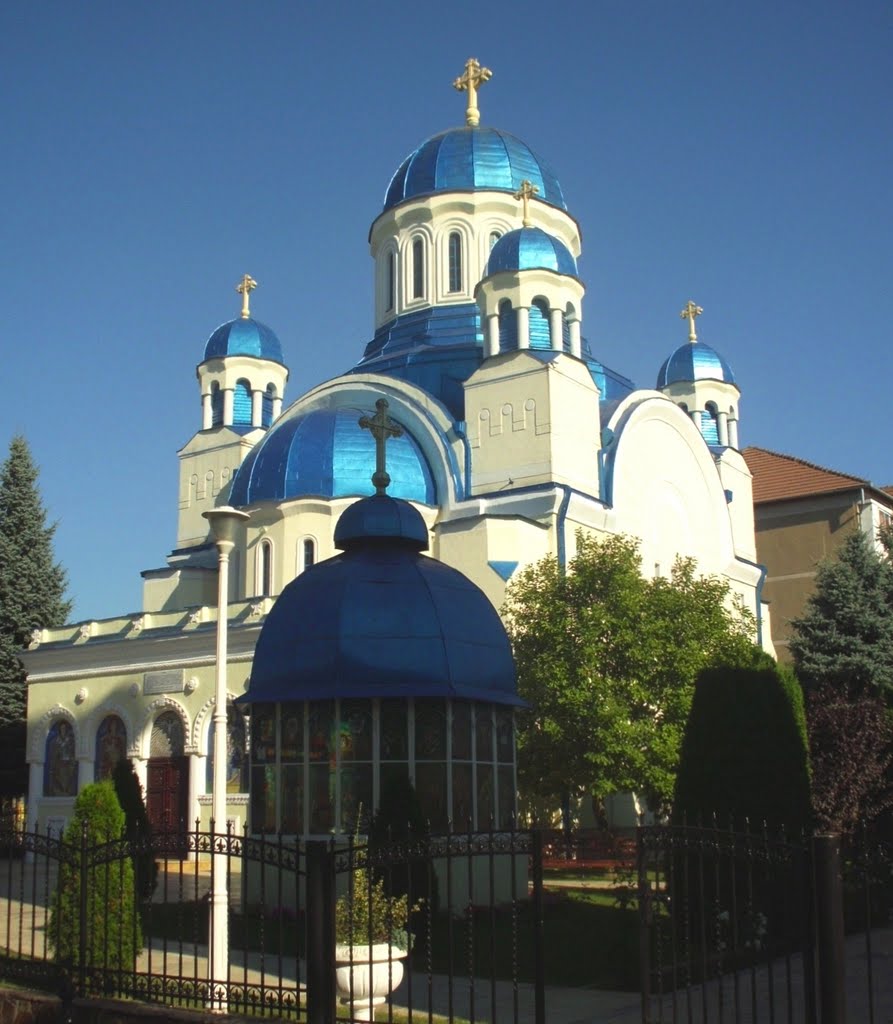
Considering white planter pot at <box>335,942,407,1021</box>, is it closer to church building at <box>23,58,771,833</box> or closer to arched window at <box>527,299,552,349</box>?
church building at <box>23,58,771,833</box>

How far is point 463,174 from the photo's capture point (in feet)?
107

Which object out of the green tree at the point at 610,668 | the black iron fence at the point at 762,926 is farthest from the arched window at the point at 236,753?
the black iron fence at the point at 762,926

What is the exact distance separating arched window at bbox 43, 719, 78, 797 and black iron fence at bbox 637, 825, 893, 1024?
16.6 metres

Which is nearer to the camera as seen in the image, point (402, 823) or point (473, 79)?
point (402, 823)

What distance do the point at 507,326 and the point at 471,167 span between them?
7458 mm

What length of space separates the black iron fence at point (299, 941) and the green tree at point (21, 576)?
56.0 feet

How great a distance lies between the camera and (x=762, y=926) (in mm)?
11359

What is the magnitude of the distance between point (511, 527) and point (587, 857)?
6.22 meters

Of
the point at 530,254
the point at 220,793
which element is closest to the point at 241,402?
the point at 530,254

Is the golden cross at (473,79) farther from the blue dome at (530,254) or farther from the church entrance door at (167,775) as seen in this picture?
the church entrance door at (167,775)

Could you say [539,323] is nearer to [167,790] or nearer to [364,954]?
[167,790]

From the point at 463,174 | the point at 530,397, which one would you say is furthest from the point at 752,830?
the point at 463,174

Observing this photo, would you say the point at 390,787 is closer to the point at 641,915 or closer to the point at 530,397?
the point at 641,915

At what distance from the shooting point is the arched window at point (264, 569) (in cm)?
2555
